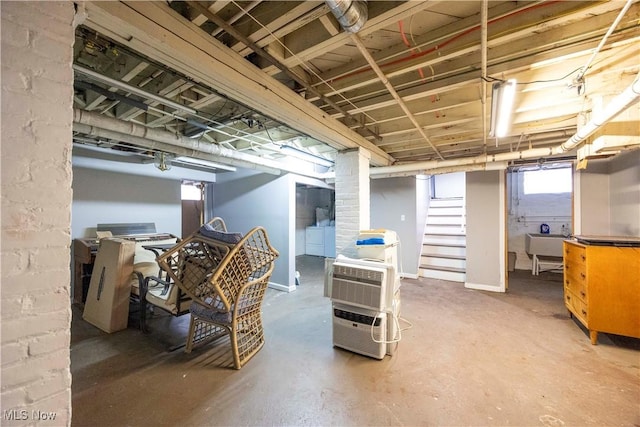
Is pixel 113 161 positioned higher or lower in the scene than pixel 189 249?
higher

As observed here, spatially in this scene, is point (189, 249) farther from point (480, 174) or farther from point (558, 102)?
point (480, 174)

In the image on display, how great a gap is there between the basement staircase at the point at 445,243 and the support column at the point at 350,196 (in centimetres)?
277

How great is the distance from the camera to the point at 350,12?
50.3 inches

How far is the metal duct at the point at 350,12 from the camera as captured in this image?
1219 mm

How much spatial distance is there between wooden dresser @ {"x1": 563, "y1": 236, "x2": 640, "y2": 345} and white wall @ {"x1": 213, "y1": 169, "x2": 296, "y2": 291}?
150 inches

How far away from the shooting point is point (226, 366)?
2.23 m

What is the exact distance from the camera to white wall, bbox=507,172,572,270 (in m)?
5.77

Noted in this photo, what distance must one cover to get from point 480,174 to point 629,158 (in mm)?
1785

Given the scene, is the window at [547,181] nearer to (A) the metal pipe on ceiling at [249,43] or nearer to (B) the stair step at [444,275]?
(B) the stair step at [444,275]

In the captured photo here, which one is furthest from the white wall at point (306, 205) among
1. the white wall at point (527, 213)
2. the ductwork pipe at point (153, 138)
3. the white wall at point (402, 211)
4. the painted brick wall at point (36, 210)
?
the painted brick wall at point (36, 210)

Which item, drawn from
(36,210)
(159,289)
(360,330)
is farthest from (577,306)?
(159,289)

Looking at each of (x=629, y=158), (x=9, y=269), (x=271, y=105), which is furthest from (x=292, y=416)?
(x=629, y=158)

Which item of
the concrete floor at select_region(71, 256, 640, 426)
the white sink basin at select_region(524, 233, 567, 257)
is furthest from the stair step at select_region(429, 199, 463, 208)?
the concrete floor at select_region(71, 256, 640, 426)

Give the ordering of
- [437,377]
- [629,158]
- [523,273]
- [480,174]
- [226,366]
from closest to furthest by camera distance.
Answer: [437,377]
[226,366]
[629,158]
[480,174]
[523,273]
